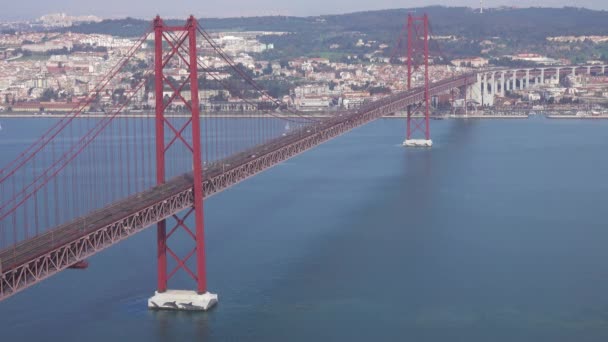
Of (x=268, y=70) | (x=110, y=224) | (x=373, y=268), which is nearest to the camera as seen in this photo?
(x=110, y=224)

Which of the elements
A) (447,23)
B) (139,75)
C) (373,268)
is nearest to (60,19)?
(447,23)

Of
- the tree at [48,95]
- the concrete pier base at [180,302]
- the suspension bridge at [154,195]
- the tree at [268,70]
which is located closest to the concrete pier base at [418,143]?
the suspension bridge at [154,195]

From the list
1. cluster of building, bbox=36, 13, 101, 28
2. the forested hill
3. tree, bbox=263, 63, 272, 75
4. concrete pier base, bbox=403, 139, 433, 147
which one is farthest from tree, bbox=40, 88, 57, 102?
cluster of building, bbox=36, 13, 101, 28

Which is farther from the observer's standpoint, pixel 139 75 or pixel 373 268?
pixel 139 75

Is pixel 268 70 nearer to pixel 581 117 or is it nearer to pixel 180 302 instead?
pixel 581 117

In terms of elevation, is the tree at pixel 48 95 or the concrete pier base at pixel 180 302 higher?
the tree at pixel 48 95

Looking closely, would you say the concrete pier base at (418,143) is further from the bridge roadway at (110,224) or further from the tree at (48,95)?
the tree at (48,95)
